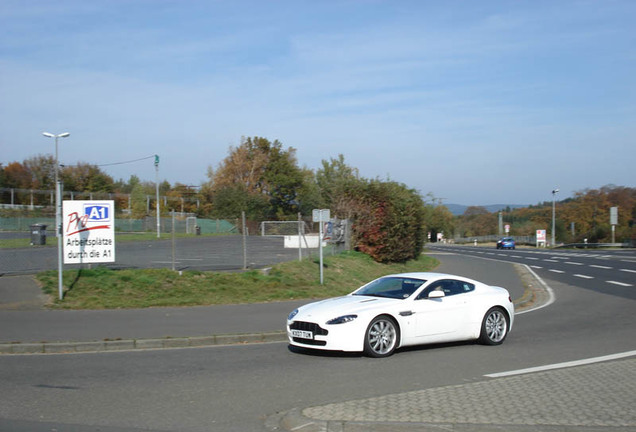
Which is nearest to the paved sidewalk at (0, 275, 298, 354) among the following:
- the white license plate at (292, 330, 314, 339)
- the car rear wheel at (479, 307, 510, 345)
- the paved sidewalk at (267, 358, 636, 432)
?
the white license plate at (292, 330, 314, 339)

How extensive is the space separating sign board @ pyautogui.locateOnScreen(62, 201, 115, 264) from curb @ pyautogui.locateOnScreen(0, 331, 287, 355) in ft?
21.3

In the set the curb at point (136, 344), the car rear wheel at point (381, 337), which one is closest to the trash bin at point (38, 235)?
the curb at point (136, 344)

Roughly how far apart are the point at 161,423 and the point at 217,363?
123 inches

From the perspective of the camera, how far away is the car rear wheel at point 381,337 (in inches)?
365

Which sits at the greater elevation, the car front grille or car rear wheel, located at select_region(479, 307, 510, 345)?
the car front grille

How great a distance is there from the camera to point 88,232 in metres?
16.6

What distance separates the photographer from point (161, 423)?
5941mm

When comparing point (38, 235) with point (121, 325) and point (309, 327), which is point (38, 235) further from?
point (309, 327)

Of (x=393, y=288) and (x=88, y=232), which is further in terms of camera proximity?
(x=88, y=232)

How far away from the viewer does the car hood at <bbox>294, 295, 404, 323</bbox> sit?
9336 millimetres

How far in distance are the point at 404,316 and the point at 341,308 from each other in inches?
40.6

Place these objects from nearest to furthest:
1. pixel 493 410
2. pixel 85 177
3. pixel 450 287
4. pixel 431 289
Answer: pixel 493 410, pixel 431 289, pixel 450 287, pixel 85 177

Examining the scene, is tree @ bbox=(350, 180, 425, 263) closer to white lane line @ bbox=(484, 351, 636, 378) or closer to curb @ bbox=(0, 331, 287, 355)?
curb @ bbox=(0, 331, 287, 355)

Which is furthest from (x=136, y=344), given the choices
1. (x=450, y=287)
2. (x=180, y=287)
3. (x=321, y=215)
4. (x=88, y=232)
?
(x=321, y=215)
